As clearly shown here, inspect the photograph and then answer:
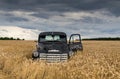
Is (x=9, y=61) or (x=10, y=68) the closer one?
(x=10, y=68)

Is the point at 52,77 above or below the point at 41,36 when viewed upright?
below

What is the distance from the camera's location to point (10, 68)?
17.7 meters

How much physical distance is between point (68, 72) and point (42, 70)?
4.98ft

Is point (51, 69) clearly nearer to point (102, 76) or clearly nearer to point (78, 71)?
point (78, 71)

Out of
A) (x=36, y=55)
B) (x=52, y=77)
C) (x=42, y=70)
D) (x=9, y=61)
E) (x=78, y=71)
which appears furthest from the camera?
(x=36, y=55)

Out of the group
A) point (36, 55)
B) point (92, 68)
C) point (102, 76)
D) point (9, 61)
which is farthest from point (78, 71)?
point (36, 55)

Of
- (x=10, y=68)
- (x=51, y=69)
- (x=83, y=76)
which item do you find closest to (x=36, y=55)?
(x=10, y=68)

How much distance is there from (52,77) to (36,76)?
718 mm

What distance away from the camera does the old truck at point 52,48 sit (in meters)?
22.2

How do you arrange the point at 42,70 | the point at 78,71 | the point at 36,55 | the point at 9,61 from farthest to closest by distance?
the point at 36,55
the point at 9,61
the point at 42,70
the point at 78,71

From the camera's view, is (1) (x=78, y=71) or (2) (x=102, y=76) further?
(1) (x=78, y=71)

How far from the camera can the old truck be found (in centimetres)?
2217

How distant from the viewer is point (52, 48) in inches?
900

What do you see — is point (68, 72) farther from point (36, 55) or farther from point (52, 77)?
point (36, 55)
